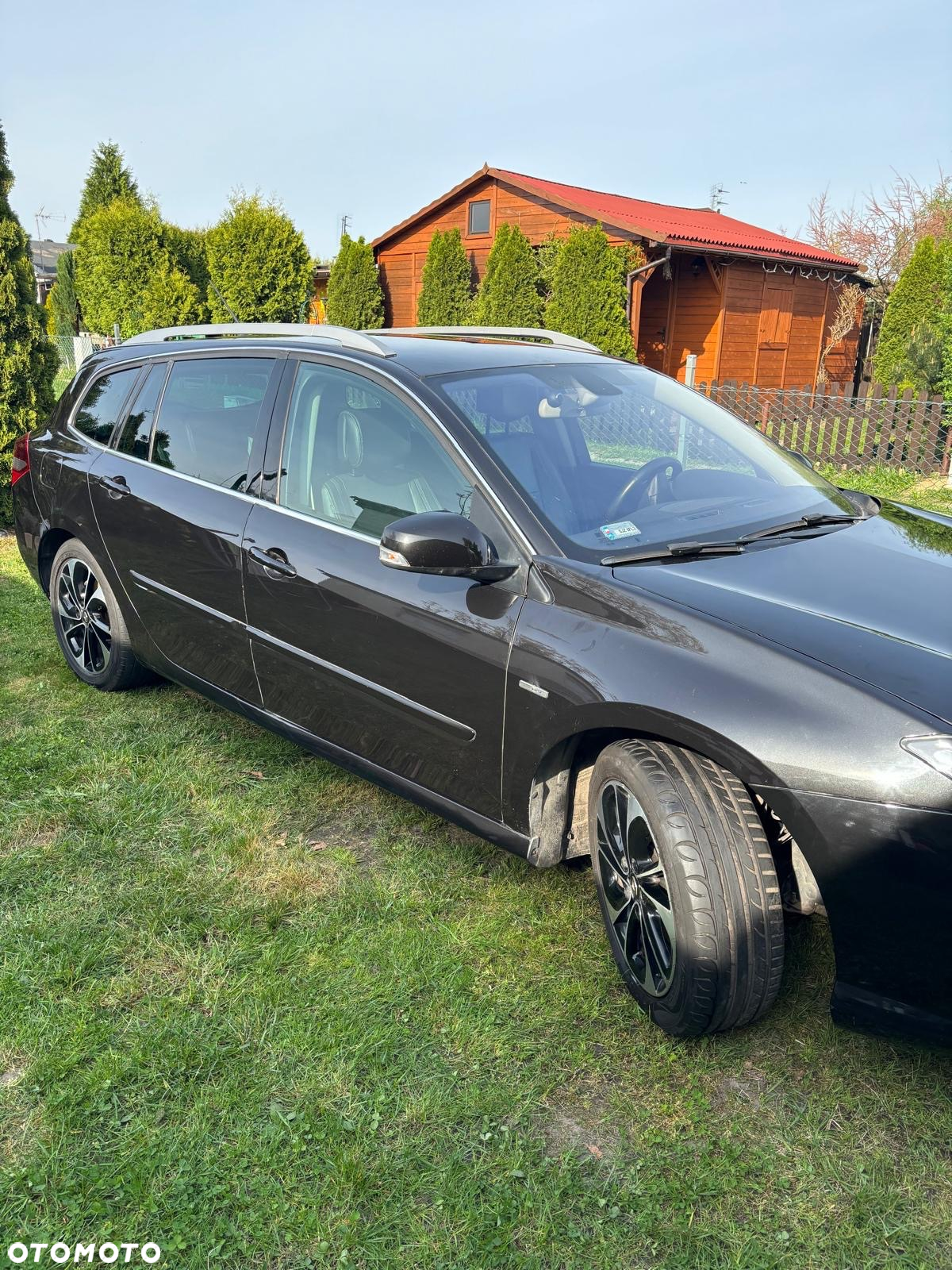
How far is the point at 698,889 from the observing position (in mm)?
2240

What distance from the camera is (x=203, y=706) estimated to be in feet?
15.0

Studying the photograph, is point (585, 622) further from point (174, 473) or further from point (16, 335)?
point (16, 335)

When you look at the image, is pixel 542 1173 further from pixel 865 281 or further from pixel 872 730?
pixel 865 281

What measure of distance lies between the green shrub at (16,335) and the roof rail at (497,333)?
5.82 meters

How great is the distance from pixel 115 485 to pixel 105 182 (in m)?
35.2

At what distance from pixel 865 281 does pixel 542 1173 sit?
2740 cm

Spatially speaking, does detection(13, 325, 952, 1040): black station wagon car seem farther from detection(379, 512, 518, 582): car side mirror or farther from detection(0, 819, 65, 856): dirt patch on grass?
detection(0, 819, 65, 856): dirt patch on grass

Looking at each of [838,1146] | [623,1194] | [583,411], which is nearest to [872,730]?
[838,1146]

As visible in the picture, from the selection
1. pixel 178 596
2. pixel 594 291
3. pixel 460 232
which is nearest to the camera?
pixel 178 596

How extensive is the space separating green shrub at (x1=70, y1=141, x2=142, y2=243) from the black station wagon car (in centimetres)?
3476

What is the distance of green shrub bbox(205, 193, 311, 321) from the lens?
68.9 feet

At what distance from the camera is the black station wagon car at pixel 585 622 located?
2066mm

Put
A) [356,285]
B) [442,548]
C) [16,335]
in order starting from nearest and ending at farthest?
[442,548]
[16,335]
[356,285]

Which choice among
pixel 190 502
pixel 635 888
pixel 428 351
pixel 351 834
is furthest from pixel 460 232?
pixel 635 888
